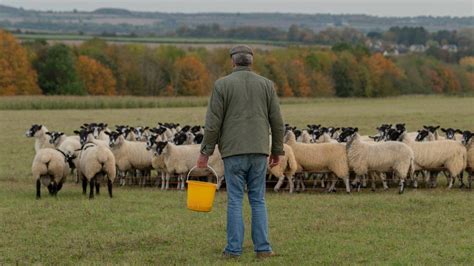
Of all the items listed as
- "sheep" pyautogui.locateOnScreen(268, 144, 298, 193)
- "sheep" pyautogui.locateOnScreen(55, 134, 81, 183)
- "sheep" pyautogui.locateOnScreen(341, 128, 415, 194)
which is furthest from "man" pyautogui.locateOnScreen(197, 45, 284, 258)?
"sheep" pyautogui.locateOnScreen(55, 134, 81, 183)

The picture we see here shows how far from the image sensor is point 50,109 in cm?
6600

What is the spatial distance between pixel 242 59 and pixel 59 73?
279ft

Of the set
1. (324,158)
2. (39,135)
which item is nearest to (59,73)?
(39,135)

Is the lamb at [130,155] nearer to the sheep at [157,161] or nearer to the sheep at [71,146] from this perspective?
the sheep at [157,161]

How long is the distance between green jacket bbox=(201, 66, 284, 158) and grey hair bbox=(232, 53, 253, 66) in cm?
7

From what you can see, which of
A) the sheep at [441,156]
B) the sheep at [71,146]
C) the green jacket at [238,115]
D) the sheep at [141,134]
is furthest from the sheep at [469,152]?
the green jacket at [238,115]

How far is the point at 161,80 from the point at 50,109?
3567cm

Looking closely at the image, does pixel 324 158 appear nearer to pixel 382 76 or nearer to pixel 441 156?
pixel 441 156

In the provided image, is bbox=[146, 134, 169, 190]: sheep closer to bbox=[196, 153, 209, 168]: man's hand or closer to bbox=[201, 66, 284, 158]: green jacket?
bbox=[196, 153, 209, 168]: man's hand

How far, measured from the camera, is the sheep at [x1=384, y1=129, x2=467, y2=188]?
64.6ft

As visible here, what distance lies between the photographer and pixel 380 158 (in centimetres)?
1920

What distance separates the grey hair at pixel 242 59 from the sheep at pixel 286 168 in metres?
8.76

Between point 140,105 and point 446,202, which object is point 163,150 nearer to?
point 446,202

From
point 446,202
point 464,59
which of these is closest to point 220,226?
point 446,202
